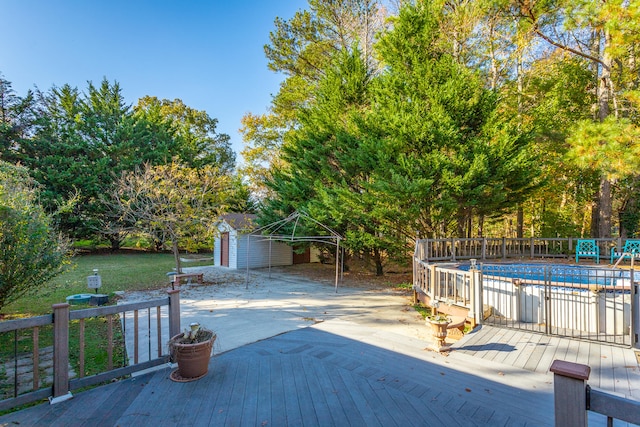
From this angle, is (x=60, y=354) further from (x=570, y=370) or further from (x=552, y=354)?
(x=552, y=354)

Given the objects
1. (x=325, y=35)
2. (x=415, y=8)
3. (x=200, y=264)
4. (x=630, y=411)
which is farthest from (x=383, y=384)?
(x=325, y=35)

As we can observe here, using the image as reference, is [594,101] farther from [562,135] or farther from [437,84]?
[437,84]

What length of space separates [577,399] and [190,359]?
3771mm

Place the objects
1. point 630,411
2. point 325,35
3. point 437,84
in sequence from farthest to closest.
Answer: point 325,35, point 437,84, point 630,411

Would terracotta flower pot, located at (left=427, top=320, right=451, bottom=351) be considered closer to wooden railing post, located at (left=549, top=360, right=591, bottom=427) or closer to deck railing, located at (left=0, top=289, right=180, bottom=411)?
Result: wooden railing post, located at (left=549, top=360, right=591, bottom=427)

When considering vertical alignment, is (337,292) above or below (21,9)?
below

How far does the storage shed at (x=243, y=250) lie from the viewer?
16969mm

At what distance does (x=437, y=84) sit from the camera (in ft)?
37.0

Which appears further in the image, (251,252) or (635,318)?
(251,252)

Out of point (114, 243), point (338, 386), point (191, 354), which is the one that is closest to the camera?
point (338, 386)

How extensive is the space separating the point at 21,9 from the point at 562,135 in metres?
18.6

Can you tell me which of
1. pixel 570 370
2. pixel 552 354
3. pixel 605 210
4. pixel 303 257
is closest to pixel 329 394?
pixel 570 370

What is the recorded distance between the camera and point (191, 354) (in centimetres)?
388

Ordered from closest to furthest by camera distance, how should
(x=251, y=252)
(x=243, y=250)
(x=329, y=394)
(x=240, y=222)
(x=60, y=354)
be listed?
(x=60, y=354) < (x=329, y=394) < (x=243, y=250) < (x=251, y=252) < (x=240, y=222)
